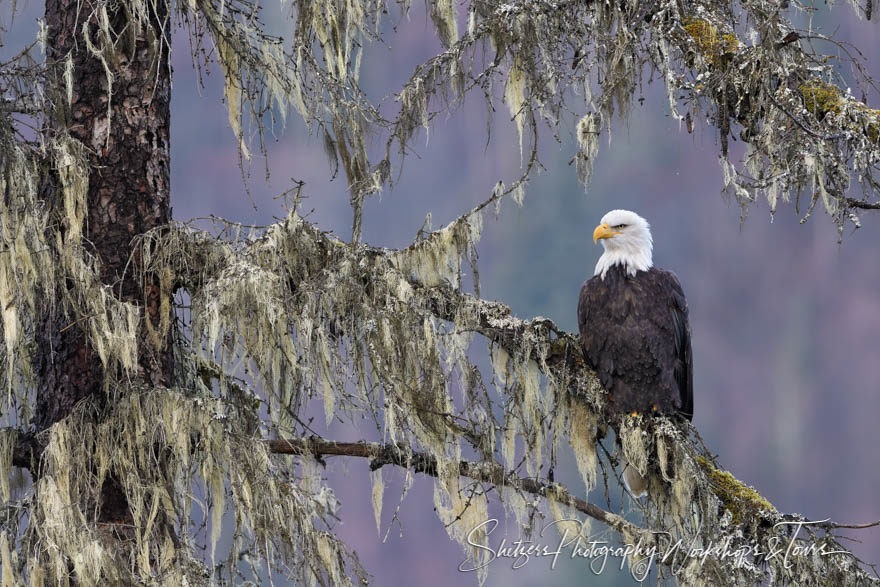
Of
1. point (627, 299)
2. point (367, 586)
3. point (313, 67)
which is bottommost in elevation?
point (367, 586)

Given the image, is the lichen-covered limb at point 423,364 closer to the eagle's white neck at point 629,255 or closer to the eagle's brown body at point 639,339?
the eagle's brown body at point 639,339

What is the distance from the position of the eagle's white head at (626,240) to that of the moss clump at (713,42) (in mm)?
1255

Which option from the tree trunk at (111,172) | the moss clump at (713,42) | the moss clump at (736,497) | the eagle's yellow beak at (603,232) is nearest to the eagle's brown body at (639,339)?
the eagle's yellow beak at (603,232)

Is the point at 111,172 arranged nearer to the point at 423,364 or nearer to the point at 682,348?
the point at 423,364

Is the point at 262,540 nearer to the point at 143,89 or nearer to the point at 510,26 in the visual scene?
the point at 143,89

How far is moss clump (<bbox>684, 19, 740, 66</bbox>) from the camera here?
11.7ft

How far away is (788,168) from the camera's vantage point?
347 centimetres

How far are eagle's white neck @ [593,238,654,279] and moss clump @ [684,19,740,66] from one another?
129cm

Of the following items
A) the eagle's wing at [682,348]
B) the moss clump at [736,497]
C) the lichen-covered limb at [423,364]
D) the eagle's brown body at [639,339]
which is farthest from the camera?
the eagle's wing at [682,348]

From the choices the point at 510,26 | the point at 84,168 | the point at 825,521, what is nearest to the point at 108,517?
the point at 84,168

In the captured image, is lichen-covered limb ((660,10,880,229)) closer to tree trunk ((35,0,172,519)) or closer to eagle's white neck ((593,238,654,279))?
eagle's white neck ((593,238,654,279))

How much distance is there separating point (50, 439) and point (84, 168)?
36.0 inches

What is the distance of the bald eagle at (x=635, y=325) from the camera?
4.32 metres

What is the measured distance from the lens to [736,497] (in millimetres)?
3648
